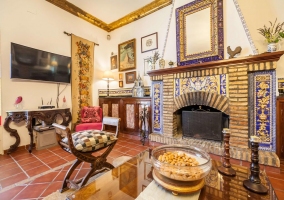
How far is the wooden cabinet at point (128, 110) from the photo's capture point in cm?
306

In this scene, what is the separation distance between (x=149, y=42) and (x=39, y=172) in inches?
133

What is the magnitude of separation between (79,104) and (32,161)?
1.67 meters

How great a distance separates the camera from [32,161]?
6.57ft

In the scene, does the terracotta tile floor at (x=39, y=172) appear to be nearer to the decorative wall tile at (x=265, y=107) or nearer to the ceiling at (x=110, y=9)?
the decorative wall tile at (x=265, y=107)

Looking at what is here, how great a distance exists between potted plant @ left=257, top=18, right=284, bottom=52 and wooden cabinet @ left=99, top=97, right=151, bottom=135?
2131 mm

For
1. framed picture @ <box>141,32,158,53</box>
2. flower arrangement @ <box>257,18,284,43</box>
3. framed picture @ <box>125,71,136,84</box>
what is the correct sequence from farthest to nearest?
framed picture @ <box>125,71,136,84</box> → framed picture @ <box>141,32,158,53</box> → flower arrangement @ <box>257,18,284,43</box>

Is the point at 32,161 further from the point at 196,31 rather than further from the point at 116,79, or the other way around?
the point at 196,31

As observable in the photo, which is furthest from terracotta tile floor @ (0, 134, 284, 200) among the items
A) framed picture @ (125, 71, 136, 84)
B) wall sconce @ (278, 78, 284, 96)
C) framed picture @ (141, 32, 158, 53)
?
framed picture @ (141, 32, 158, 53)

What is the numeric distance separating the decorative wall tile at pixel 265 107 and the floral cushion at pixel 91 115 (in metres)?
2.89

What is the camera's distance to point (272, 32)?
2.07 meters

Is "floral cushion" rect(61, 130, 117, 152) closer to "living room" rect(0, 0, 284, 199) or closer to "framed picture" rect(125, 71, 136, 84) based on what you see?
"living room" rect(0, 0, 284, 199)

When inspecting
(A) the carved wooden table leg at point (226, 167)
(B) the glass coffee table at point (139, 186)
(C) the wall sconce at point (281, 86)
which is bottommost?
(B) the glass coffee table at point (139, 186)

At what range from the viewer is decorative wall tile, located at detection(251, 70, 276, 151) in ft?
5.96

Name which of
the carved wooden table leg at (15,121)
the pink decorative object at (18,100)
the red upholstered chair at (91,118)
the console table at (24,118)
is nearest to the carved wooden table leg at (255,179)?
the red upholstered chair at (91,118)
